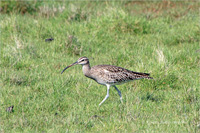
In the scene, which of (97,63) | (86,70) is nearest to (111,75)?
(86,70)

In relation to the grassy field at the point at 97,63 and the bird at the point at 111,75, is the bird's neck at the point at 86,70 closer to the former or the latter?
the bird at the point at 111,75

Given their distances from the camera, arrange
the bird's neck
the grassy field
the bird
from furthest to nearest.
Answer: the bird's neck → the bird → the grassy field

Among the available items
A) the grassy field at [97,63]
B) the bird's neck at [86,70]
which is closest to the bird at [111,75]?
the bird's neck at [86,70]

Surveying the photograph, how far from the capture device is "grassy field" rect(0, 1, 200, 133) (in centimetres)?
624

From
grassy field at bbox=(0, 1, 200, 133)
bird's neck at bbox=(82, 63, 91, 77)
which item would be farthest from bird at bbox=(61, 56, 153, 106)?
grassy field at bbox=(0, 1, 200, 133)

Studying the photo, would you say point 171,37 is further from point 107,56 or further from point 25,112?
point 25,112

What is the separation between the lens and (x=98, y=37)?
1209 cm

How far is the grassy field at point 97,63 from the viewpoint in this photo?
20.5 feet

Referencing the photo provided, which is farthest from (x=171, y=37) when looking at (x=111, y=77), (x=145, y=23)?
(x=111, y=77)

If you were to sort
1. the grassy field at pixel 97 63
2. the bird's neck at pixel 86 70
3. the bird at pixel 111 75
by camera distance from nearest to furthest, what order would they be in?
the grassy field at pixel 97 63 < the bird at pixel 111 75 < the bird's neck at pixel 86 70

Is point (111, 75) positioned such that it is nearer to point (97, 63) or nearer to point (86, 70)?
point (86, 70)

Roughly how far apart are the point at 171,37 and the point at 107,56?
112 inches

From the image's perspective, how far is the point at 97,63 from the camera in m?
10.2

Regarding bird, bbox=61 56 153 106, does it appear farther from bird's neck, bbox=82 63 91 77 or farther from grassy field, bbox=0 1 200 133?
grassy field, bbox=0 1 200 133
